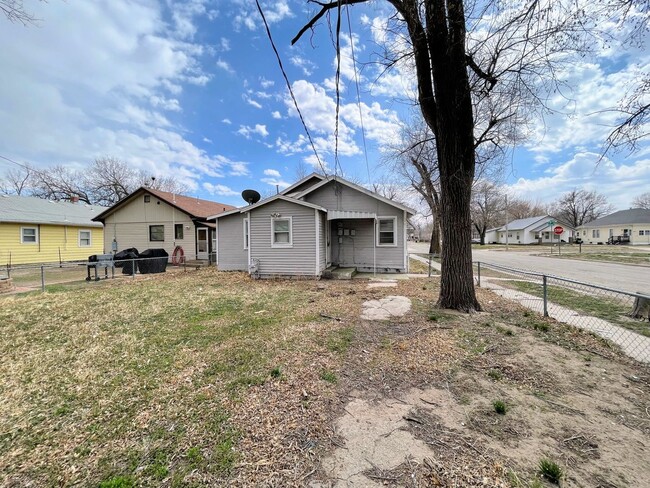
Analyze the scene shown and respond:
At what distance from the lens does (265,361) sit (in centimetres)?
364

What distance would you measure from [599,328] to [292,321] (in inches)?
223

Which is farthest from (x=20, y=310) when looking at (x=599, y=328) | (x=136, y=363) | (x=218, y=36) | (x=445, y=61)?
(x=599, y=328)

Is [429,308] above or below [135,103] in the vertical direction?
below

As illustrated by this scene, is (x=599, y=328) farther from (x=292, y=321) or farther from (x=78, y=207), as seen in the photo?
(x=78, y=207)

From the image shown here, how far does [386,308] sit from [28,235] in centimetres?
2159

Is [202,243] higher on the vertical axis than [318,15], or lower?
lower

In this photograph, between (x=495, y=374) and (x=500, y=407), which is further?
(x=495, y=374)

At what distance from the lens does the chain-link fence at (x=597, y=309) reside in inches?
168

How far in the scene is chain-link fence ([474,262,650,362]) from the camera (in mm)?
4276

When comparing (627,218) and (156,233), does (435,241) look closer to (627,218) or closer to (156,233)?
(156,233)

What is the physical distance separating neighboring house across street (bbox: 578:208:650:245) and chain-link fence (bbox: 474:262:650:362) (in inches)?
1856

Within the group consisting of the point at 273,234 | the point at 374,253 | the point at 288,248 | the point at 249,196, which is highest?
the point at 249,196

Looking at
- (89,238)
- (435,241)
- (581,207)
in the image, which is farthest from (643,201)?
(89,238)

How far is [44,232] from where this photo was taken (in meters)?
17.0
